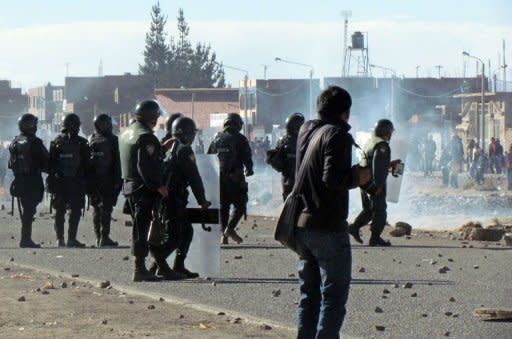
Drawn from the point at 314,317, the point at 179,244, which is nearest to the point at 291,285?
the point at 179,244

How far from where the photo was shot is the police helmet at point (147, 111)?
1472cm

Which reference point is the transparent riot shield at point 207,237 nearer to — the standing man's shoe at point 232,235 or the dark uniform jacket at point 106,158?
the standing man's shoe at point 232,235

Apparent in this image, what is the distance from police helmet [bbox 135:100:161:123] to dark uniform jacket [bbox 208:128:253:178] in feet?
17.6

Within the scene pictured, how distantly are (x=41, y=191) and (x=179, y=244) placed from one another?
6211 millimetres

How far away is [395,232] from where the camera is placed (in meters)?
22.9

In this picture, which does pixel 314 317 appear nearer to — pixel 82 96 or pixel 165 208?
pixel 165 208

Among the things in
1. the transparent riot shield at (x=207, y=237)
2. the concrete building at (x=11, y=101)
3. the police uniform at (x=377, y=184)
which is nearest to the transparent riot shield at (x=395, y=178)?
the police uniform at (x=377, y=184)

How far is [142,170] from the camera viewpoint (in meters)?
14.5

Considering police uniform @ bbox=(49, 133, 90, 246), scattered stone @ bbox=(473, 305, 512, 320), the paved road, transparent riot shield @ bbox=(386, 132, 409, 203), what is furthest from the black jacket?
transparent riot shield @ bbox=(386, 132, 409, 203)

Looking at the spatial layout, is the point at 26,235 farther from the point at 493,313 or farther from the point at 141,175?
the point at 493,313

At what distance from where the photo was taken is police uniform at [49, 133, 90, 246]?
20891 mm

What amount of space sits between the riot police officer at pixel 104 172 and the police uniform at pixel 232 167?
4.49 feet

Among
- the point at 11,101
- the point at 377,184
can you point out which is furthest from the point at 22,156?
the point at 11,101

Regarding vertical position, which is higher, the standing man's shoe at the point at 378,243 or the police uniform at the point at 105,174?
the police uniform at the point at 105,174
